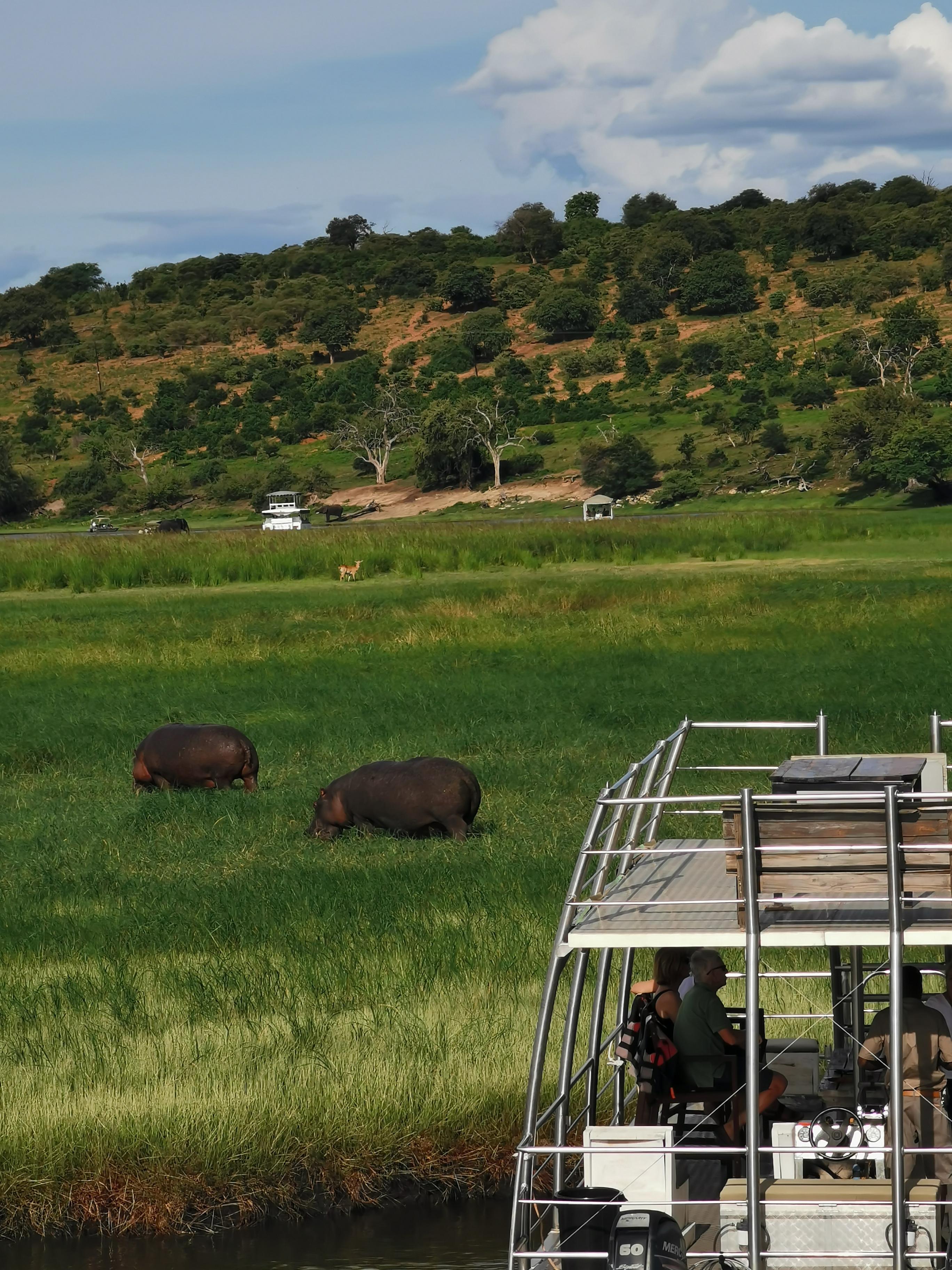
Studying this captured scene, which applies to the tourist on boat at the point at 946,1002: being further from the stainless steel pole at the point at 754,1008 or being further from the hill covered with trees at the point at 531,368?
the hill covered with trees at the point at 531,368

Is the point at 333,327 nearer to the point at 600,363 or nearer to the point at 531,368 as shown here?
the point at 531,368

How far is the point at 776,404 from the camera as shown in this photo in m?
114

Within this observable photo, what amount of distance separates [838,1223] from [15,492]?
117 meters

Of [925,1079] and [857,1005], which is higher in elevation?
[857,1005]

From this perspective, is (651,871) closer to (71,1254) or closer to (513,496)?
(71,1254)

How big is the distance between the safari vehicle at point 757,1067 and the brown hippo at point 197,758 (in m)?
11.6

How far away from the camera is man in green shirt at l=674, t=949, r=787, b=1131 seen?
9.06m

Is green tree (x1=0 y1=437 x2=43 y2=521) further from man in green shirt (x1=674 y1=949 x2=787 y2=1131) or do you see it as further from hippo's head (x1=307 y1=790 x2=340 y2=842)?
man in green shirt (x1=674 y1=949 x2=787 y2=1131)

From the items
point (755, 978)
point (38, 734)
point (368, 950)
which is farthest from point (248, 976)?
point (38, 734)

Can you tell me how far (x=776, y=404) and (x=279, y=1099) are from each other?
349 feet

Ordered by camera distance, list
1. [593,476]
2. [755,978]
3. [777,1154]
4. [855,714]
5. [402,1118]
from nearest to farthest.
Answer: [755,978] → [777,1154] → [402,1118] → [855,714] → [593,476]

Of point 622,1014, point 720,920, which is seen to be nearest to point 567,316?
point 622,1014

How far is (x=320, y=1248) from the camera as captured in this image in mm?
10297

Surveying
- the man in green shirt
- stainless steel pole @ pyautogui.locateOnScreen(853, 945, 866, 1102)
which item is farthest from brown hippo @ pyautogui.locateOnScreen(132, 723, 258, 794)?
stainless steel pole @ pyautogui.locateOnScreen(853, 945, 866, 1102)
